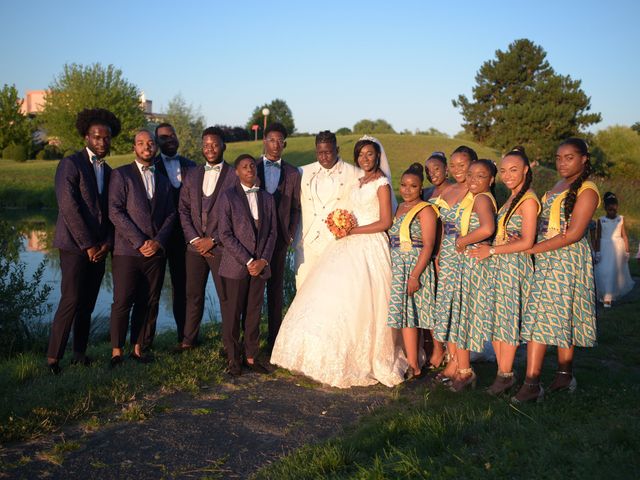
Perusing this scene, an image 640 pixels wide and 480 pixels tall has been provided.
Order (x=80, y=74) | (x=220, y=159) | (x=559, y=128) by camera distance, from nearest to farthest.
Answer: (x=220, y=159), (x=559, y=128), (x=80, y=74)

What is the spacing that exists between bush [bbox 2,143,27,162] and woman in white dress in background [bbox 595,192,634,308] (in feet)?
158

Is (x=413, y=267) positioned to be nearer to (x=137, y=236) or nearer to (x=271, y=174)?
(x=271, y=174)

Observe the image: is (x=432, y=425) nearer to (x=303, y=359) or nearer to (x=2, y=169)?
(x=303, y=359)

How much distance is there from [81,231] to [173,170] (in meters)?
1.56

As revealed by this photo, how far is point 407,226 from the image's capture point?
19.7 ft

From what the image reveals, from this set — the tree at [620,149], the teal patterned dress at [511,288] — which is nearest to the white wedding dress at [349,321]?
the teal patterned dress at [511,288]

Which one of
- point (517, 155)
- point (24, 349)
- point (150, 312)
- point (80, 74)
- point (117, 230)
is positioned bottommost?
point (24, 349)

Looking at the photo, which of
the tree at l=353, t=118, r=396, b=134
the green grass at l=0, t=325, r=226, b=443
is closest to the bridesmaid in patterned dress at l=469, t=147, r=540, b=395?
the green grass at l=0, t=325, r=226, b=443

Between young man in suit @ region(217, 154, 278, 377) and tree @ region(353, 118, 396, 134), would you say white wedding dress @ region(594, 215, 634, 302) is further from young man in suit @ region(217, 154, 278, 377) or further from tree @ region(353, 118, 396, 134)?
tree @ region(353, 118, 396, 134)

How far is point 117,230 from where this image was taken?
20.1 feet

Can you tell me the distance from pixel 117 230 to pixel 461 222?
11.4ft

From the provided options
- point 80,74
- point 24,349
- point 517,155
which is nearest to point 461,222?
point 517,155

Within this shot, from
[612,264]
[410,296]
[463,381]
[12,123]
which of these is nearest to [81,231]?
[410,296]

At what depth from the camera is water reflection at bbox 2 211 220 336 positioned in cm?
1158
